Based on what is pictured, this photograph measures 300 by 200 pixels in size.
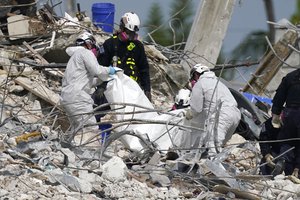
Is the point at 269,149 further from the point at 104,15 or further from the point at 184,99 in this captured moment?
the point at 104,15

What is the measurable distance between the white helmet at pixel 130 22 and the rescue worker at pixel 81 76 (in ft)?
1.95

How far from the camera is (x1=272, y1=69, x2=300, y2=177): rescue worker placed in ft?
45.9

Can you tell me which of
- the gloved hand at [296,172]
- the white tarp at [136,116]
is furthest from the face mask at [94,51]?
the gloved hand at [296,172]

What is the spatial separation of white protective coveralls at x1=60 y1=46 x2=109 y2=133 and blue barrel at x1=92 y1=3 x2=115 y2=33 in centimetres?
378

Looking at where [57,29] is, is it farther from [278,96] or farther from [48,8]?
[278,96]

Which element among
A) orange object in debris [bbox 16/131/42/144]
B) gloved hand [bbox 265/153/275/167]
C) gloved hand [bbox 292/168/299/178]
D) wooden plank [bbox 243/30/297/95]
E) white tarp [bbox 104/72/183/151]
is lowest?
wooden plank [bbox 243/30/297/95]

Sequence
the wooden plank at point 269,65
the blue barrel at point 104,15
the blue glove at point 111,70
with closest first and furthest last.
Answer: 1. the blue glove at point 111,70
2. the blue barrel at point 104,15
3. the wooden plank at point 269,65

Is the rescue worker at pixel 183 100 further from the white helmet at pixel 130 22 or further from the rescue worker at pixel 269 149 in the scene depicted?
the rescue worker at pixel 269 149

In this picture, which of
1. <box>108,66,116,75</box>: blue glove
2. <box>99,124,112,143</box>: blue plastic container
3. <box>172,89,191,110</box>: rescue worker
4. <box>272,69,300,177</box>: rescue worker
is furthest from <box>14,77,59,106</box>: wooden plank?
<box>272,69,300,177</box>: rescue worker

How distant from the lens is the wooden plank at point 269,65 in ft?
65.1

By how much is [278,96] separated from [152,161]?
164 centimetres

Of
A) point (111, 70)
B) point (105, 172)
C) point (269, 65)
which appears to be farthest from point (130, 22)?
point (269, 65)

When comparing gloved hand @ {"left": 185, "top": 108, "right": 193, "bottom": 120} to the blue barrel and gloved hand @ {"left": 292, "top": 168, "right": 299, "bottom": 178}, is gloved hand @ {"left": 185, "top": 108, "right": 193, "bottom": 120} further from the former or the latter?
the blue barrel

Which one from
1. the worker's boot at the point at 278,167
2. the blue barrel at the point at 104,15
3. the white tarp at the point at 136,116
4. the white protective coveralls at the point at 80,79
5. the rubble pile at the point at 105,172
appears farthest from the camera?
the blue barrel at the point at 104,15
